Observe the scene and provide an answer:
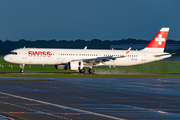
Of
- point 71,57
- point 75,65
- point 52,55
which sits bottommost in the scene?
point 75,65

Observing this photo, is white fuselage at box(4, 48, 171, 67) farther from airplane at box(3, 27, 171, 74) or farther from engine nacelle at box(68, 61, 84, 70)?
engine nacelle at box(68, 61, 84, 70)

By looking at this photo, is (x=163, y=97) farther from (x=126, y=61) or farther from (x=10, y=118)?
(x=126, y=61)

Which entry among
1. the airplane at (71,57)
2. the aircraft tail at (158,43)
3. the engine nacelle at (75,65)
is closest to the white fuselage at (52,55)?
the airplane at (71,57)

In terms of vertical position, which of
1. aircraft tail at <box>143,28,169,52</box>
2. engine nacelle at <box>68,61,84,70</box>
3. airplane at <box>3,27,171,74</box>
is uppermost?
aircraft tail at <box>143,28,169,52</box>

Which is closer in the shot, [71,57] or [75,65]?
[75,65]

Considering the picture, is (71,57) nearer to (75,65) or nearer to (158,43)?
(75,65)

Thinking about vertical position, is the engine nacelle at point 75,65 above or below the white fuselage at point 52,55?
below

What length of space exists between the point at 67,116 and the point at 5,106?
14.3 ft

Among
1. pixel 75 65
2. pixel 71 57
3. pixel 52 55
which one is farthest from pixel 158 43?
pixel 52 55

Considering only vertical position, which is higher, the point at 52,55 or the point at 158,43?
the point at 158,43

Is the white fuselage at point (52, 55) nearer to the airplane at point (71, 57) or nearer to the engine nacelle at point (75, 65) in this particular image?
the airplane at point (71, 57)

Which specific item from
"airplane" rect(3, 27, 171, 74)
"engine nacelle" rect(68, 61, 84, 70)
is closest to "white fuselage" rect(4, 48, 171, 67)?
"airplane" rect(3, 27, 171, 74)

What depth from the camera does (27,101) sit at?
69.8 feet
